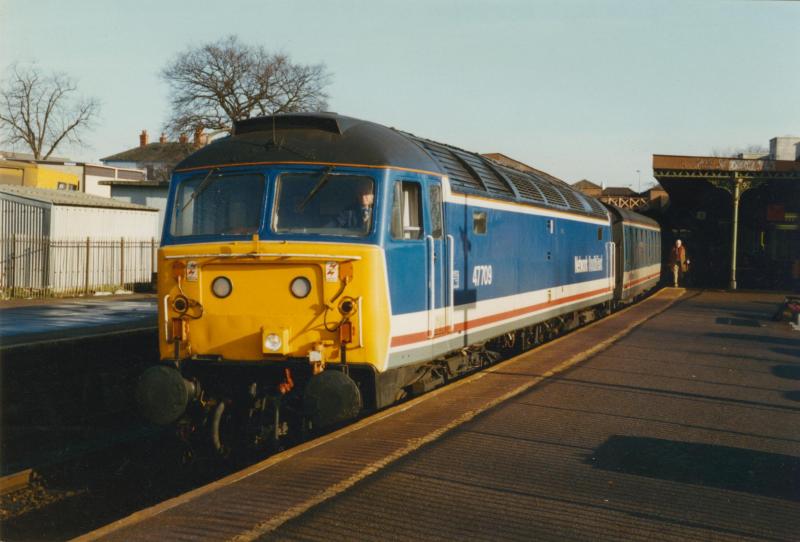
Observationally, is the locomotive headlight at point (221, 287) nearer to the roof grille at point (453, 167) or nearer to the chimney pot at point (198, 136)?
the roof grille at point (453, 167)

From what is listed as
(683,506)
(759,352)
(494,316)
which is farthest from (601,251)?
(683,506)

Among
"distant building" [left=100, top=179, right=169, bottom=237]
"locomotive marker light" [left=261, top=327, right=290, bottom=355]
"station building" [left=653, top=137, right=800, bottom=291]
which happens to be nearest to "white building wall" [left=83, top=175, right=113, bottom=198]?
"distant building" [left=100, top=179, right=169, bottom=237]

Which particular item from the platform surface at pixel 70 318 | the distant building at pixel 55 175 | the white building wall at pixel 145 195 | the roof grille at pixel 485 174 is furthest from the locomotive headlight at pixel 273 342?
the white building wall at pixel 145 195

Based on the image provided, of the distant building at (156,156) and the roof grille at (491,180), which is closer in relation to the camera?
the roof grille at (491,180)

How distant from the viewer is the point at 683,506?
235 inches

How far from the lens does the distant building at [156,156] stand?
5500 centimetres

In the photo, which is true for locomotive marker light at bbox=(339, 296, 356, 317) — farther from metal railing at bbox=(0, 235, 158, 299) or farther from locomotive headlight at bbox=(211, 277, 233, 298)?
metal railing at bbox=(0, 235, 158, 299)

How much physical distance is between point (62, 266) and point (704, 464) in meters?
23.3

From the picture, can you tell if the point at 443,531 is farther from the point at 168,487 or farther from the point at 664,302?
the point at 664,302

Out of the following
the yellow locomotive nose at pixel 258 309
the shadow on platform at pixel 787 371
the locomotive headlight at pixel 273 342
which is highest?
the yellow locomotive nose at pixel 258 309

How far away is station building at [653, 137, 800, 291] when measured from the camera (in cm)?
3506

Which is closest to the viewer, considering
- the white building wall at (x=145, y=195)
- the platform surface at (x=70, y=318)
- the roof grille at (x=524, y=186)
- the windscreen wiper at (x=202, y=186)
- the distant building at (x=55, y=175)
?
the windscreen wiper at (x=202, y=186)

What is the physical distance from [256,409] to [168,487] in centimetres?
192

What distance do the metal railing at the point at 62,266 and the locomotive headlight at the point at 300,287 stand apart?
19130 mm
